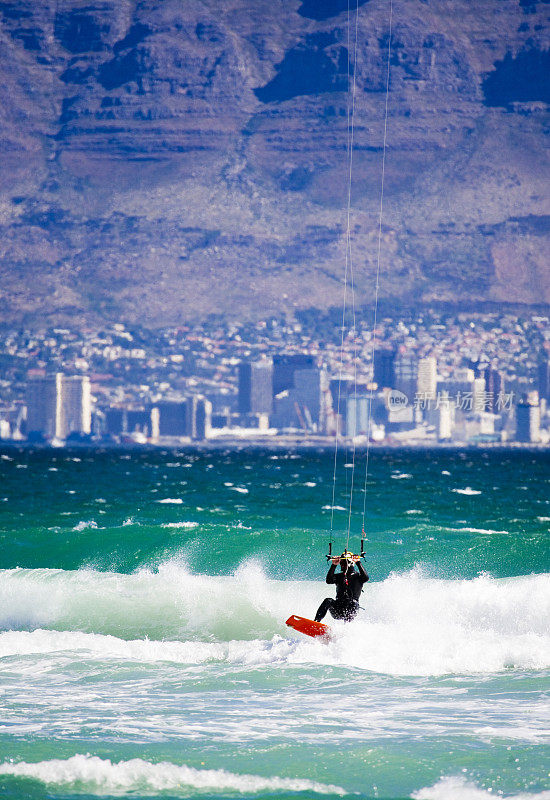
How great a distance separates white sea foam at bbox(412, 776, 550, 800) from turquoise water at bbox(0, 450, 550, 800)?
0.10 ft

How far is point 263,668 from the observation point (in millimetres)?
17281

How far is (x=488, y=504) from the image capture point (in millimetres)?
49188

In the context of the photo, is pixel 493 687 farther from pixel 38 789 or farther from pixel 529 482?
pixel 529 482

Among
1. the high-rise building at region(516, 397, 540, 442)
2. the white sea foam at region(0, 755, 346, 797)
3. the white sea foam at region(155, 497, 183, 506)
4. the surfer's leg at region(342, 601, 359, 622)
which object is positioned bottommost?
the white sea foam at region(0, 755, 346, 797)

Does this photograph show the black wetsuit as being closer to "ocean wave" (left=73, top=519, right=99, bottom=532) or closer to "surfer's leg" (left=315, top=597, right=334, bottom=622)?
"surfer's leg" (left=315, top=597, right=334, bottom=622)

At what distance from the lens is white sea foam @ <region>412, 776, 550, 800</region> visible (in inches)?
473

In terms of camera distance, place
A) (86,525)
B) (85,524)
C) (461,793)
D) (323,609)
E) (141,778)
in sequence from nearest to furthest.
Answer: (461,793), (141,778), (323,609), (86,525), (85,524)

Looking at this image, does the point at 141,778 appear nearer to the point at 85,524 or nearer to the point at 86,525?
the point at 86,525

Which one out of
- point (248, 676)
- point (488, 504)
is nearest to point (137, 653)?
point (248, 676)

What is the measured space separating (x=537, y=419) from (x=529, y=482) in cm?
13371

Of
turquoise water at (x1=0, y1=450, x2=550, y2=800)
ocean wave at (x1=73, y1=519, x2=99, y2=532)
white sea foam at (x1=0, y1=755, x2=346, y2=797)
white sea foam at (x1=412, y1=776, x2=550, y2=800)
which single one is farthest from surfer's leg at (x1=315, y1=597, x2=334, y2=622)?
ocean wave at (x1=73, y1=519, x2=99, y2=532)

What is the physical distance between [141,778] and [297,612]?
9.39m

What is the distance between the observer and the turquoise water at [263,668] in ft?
41.7

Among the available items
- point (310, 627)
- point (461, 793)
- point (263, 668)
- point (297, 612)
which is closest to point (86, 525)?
point (297, 612)
